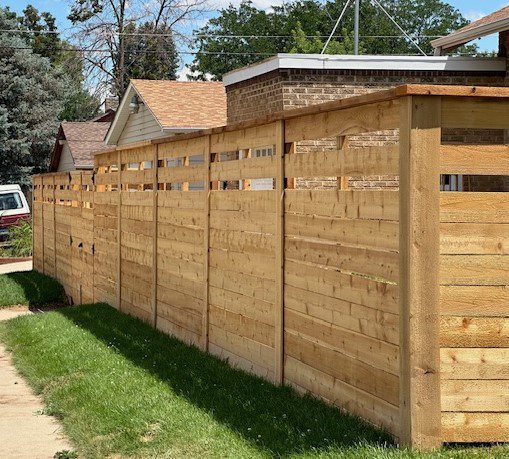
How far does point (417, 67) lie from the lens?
63.7ft

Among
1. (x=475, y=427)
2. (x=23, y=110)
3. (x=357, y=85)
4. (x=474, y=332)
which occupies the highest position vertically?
(x=23, y=110)

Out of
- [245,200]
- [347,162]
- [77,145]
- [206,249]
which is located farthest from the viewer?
[77,145]

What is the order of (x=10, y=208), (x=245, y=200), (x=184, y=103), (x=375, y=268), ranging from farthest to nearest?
(x=10, y=208), (x=184, y=103), (x=245, y=200), (x=375, y=268)

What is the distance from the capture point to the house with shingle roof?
3828cm

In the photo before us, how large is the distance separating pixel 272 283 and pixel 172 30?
4844 cm

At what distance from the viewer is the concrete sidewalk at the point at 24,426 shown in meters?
6.95

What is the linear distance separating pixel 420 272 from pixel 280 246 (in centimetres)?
200

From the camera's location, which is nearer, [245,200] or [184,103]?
[245,200]

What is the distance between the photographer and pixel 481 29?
17.9m

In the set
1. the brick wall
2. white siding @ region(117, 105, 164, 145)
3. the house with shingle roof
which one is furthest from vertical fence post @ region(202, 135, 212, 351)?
the house with shingle roof

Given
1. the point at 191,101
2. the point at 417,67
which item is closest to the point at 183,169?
the point at 417,67

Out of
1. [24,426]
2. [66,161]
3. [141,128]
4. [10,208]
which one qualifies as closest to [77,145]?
[66,161]

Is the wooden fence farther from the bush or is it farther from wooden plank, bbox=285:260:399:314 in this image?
the bush

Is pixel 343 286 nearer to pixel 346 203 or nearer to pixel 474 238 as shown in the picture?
pixel 346 203
